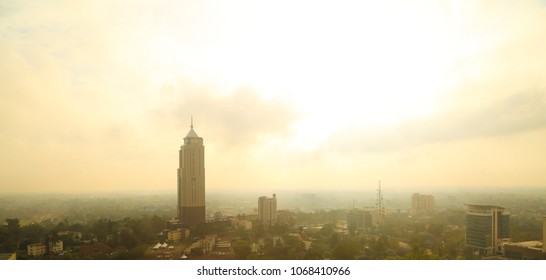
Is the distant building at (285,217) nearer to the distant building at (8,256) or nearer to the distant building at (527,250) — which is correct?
the distant building at (527,250)

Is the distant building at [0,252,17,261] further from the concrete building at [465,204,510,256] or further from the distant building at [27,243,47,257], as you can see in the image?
the concrete building at [465,204,510,256]

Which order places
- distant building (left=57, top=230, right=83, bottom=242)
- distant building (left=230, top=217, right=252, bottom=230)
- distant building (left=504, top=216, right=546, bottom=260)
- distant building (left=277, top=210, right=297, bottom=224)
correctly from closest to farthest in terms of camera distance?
1. distant building (left=504, top=216, right=546, bottom=260)
2. distant building (left=57, top=230, right=83, bottom=242)
3. distant building (left=230, top=217, right=252, bottom=230)
4. distant building (left=277, top=210, right=297, bottom=224)

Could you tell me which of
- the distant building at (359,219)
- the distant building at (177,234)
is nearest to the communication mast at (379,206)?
the distant building at (359,219)

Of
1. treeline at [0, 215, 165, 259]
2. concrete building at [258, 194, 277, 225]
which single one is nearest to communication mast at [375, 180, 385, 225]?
concrete building at [258, 194, 277, 225]
